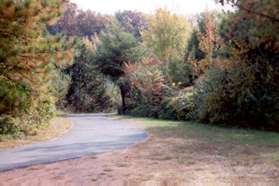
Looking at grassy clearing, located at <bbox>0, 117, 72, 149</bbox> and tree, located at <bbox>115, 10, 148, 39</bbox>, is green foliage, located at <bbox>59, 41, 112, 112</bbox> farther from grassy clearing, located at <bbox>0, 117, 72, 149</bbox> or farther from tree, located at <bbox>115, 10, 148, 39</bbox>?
tree, located at <bbox>115, 10, 148, 39</bbox>

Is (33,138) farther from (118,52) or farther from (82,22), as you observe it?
(82,22)

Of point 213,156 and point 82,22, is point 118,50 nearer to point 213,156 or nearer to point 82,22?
point 213,156

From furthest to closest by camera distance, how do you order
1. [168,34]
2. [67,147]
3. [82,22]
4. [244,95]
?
[82,22]
[168,34]
[244,95]
[67,147]

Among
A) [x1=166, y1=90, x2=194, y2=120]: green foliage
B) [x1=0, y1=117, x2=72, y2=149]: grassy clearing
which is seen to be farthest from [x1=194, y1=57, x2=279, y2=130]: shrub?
[x1=0, y1=117, x2=72, y2=149]: grassy clearing

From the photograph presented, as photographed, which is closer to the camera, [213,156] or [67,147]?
[213,156]

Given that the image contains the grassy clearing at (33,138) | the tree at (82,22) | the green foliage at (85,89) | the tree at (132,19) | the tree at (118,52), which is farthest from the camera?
the tree at (132,19)

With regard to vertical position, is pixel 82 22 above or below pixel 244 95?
above

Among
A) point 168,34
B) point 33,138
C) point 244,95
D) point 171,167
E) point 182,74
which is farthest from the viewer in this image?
point 168,34


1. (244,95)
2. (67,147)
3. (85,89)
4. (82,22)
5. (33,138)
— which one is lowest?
(67,147)

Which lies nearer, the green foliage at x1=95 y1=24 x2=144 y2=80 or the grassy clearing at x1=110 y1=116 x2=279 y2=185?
the grassy clearing at x1=110 y1=116 x2=279 y2=185

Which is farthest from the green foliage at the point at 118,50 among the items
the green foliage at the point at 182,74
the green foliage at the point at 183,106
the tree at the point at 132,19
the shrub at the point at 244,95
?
the tree at the point at 132,19

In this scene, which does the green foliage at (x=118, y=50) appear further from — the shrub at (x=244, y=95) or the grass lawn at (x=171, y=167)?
the grass lawn at (x=171, y=167)

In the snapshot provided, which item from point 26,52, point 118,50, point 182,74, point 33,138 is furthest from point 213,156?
point 118,50

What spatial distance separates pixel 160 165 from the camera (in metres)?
9.84
